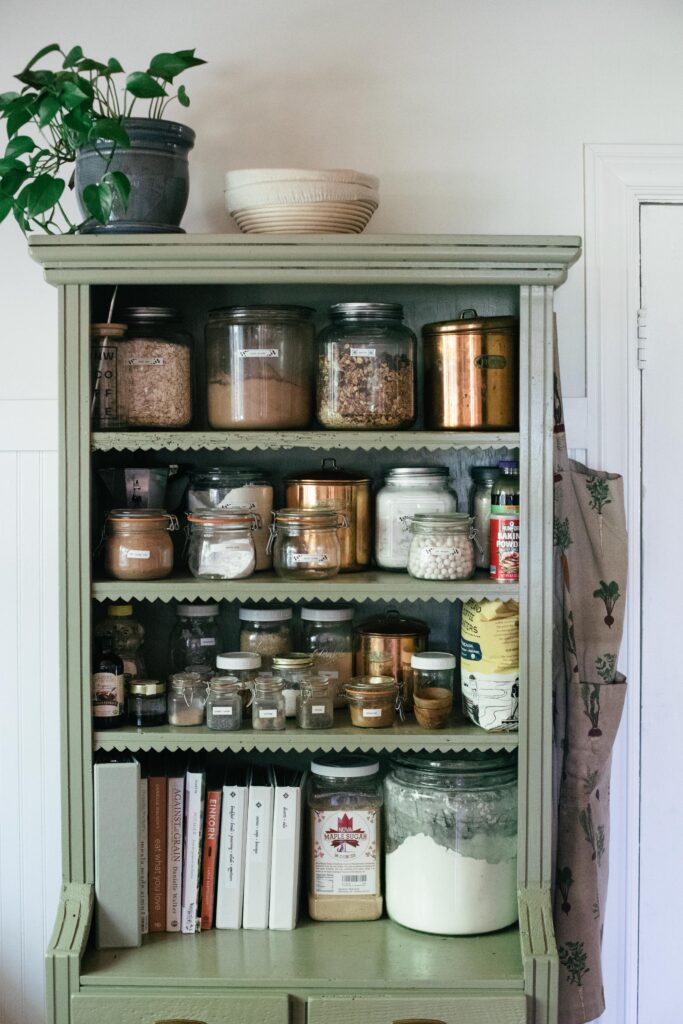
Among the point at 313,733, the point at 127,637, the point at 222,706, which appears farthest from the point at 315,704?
the point at 127,637

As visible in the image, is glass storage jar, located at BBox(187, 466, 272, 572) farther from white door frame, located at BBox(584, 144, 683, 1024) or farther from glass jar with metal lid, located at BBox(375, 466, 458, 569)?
white door frame, located at BBox(584, 144, 683, 1024)

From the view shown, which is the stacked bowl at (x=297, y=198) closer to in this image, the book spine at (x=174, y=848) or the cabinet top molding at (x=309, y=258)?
the cabinet top molding at (x=309, y=258)

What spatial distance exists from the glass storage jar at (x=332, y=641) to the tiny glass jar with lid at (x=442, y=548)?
226 millimetres

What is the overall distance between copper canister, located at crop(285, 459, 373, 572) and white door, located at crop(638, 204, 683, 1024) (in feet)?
2.08

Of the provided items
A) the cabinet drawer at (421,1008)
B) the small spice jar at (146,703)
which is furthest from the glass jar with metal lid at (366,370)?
the cabinet drawer at (421,1008)

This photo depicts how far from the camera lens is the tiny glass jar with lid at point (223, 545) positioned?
6.44 feet

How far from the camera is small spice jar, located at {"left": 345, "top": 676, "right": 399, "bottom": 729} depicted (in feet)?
6.41

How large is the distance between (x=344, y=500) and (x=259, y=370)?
0.98 ft

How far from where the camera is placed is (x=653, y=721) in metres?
A: 2.29

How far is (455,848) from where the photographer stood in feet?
6.40

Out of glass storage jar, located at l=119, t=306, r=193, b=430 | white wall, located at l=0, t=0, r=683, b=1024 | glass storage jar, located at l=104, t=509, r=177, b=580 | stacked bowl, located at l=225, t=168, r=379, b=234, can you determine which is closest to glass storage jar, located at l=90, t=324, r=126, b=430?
glass storage jar, located at l=119, t=306, r=193, b=430

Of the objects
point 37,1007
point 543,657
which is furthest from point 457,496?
point 37,1007

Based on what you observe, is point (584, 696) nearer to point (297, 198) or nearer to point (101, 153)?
point (297, 198)

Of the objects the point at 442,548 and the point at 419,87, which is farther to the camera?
the point at 419,87
